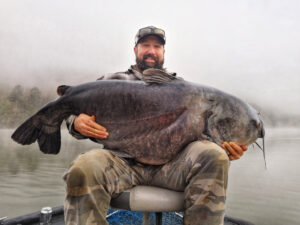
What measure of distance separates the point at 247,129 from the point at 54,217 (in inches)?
97.4

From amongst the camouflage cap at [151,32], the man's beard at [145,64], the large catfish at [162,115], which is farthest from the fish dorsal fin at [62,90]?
the camouflage cap at [151,32]

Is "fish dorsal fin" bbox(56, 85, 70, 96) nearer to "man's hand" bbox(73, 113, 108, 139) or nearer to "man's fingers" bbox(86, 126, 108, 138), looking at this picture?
"man's hand" bbox(73, 113, 108, 139)

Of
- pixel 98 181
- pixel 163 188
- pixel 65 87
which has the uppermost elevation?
pixel 65 87

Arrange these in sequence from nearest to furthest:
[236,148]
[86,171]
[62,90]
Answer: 1. [86,171]
2. [236,148]
3. [62,90]

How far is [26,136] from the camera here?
85.7 inches

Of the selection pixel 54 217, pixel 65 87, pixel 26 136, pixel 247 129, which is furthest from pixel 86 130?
pixel 54 217

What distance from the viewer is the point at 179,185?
1756 millimetres

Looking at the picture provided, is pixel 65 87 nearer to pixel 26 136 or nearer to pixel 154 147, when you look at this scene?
pixel 26 136

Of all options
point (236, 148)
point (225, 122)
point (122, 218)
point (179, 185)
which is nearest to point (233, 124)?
point (225, 122)

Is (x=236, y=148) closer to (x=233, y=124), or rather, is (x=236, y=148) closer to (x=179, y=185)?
(x=233, y=124)

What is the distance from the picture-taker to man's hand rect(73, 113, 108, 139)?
1.95m

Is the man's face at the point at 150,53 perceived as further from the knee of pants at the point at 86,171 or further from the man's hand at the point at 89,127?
the knee of pants at the point at 86,171

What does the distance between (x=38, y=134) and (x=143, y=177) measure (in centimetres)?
104

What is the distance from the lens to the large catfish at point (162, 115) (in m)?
1.91
